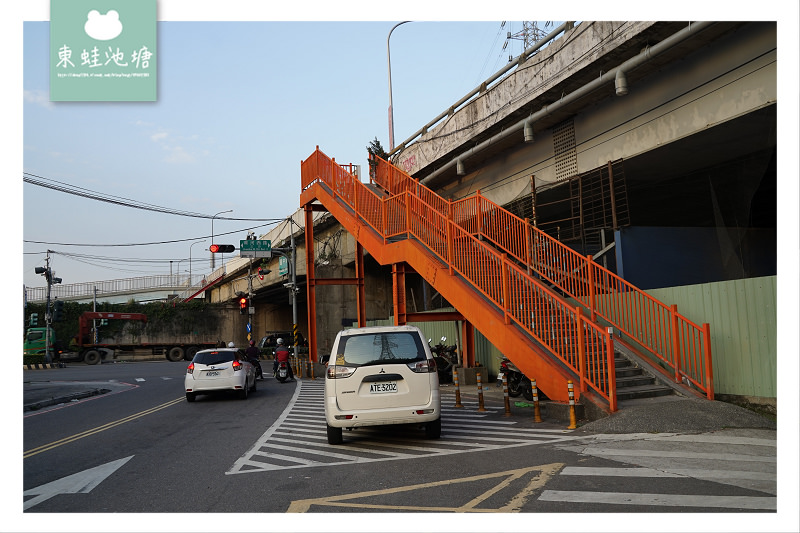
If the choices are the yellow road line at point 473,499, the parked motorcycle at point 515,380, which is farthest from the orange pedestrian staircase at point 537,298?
the yellow road line at point 473,499

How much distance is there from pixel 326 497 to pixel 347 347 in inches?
132

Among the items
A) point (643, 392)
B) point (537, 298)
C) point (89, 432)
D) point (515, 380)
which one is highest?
point (537, 298)

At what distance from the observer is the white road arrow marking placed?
6.52m

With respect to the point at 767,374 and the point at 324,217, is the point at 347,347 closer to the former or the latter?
the point at 767,374

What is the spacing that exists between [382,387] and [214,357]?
972cm

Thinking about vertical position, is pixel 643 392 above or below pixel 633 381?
below

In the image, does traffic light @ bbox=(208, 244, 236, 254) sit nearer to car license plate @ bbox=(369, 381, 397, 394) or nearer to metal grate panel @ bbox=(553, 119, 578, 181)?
metal grate panel @ bbox=(553, 119, 578, 181)

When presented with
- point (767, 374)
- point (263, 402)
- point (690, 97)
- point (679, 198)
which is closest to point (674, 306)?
point (767, 374)

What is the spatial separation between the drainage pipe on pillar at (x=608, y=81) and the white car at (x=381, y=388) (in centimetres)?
746

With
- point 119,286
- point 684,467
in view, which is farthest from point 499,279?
point 119,286

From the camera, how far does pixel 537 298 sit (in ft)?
37.6

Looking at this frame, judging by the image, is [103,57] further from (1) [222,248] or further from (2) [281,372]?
(1) [222,248]

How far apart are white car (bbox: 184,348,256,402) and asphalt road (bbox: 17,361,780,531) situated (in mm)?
4202

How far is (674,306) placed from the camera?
10.6 meters
